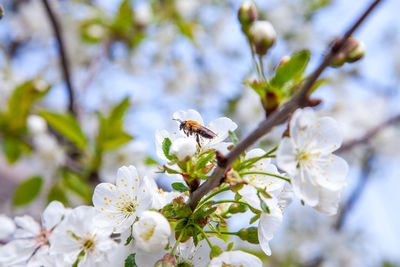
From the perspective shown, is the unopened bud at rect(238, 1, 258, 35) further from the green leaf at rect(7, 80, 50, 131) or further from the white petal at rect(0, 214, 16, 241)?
the green leaf at rect(7, 80, 50, 131)

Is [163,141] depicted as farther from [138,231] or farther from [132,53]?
[132,53]

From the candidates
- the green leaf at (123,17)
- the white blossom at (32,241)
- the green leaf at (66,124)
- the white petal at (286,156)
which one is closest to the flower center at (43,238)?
the white blossom at (32,241)

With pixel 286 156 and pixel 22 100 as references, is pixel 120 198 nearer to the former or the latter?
pixel 286 156

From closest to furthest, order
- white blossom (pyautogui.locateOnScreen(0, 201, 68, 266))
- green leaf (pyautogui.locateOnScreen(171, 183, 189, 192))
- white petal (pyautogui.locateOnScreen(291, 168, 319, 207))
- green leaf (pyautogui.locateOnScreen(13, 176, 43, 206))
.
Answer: white petal (pyautogui.locateOnScreen(291, 168, 319, 207))
green leaf (pyautogui.locateOnScreen(171, 183, 189, 192))
white blossom (pyautogui.locateOnScreen(0, 201, 68, 266))
green leaf (pyautogui.locateOnScreen(13, 176, 43, 206))

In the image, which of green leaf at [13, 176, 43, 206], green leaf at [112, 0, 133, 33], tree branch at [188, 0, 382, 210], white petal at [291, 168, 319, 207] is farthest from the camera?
green leaf at [112, 0, 133, 33]

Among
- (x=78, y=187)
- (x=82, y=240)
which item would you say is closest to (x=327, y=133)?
(x=82, y=240)

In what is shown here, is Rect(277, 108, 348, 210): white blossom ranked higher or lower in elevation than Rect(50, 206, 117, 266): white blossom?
lower

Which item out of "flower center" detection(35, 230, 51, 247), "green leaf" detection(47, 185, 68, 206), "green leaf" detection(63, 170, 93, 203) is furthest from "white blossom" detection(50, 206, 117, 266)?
"green leaf" detection(47, 185, 68, 206)
